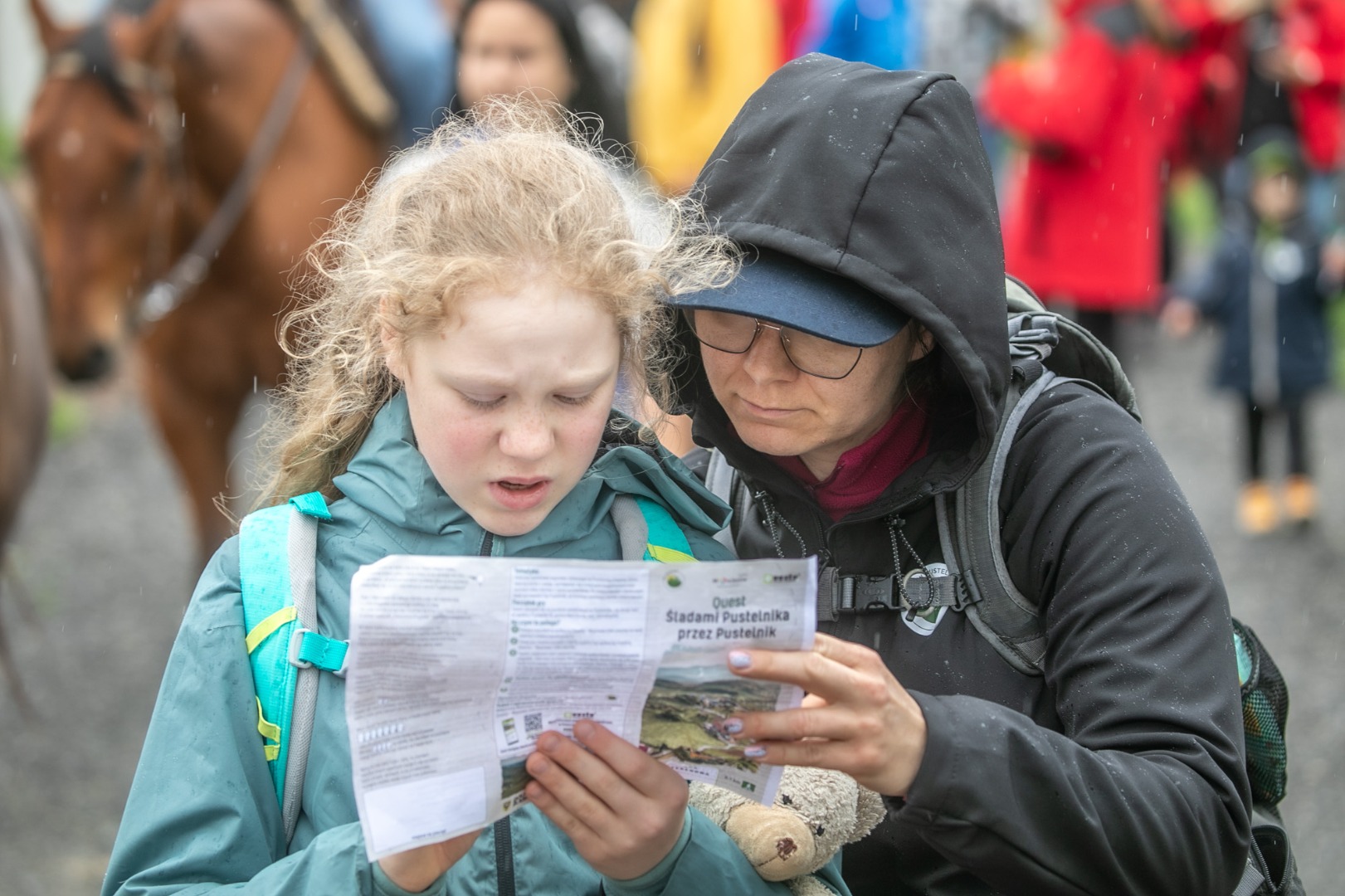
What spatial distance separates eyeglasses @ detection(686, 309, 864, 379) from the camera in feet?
6.12

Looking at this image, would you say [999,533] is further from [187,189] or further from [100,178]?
[187,189]

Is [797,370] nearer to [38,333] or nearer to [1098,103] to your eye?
[38,333]

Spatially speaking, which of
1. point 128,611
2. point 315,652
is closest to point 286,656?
point 315,652

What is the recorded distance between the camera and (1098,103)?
21.3 ft

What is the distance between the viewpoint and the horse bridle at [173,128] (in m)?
4.73

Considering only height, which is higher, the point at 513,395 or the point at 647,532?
the point at 513,395

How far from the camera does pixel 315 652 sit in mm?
1613

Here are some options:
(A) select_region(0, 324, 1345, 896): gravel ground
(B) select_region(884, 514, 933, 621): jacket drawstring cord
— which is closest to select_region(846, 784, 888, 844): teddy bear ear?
(B) select_region(884, 514, 933, 621): jacket drawstring cord

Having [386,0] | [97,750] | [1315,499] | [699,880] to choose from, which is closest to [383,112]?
[386,0]

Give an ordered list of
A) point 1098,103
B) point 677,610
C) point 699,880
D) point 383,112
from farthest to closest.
Result: 1. point 1098,103
2. point 383,112
3. point 699,880
4. point 677,610

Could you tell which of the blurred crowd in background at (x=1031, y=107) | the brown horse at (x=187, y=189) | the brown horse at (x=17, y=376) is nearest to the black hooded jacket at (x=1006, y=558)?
the brown horse at (x=17, y=376)

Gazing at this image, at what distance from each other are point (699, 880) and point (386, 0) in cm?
484

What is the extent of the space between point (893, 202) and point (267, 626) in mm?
895

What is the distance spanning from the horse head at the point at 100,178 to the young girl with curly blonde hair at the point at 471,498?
10.5 ft
